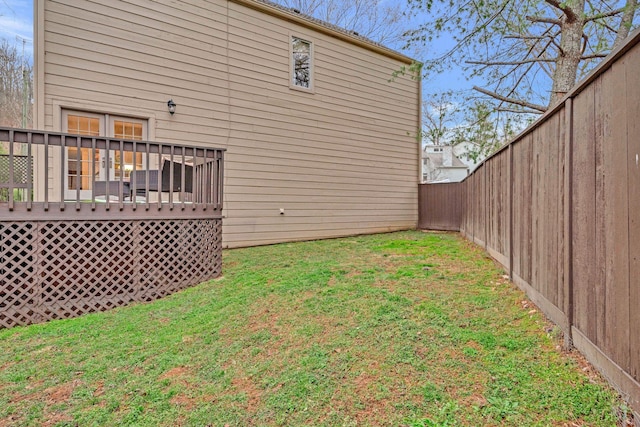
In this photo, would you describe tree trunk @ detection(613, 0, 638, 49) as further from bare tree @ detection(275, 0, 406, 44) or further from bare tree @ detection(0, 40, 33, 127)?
bare tree @ detection(0, 40, 33, 127)

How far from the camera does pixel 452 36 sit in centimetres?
691

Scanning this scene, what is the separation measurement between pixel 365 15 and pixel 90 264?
14.6 metres

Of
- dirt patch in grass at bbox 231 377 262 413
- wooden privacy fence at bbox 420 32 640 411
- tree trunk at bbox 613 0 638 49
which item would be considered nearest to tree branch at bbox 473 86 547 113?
tree trunk at bbox 613 0 638 49

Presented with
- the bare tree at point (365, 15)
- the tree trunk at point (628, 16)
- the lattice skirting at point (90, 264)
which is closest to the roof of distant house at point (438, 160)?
the bare tree at point (365, 15)

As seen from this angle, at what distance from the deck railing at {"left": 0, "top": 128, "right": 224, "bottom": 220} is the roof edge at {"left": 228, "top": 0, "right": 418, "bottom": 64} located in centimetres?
397

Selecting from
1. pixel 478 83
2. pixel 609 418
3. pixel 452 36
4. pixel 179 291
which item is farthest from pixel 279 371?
pixel 478 83

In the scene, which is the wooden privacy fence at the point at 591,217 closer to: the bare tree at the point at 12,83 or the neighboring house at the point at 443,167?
the bare tree at the point at 12,83

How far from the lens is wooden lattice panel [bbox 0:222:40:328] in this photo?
354 cm

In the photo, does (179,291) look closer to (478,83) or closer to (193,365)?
(193,365)

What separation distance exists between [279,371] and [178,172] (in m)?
3.34

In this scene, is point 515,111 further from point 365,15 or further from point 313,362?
point 365,15

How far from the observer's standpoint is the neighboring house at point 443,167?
1056 inches

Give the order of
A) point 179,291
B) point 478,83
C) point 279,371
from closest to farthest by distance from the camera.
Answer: point 279,371, point 179,291, point 478,83

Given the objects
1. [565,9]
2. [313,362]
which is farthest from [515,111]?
[313,362]
